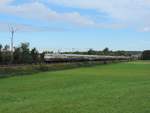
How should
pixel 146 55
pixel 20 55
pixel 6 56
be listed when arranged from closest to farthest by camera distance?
pixel 6 56 < pixel 20 55 < pixel 146 55

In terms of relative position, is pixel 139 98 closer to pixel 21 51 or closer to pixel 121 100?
pixel 121 100

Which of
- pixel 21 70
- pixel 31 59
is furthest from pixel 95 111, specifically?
pixel 31 59

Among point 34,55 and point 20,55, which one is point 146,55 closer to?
point 34,55

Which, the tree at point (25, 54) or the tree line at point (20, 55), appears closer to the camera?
the tree line at point (20, 55)

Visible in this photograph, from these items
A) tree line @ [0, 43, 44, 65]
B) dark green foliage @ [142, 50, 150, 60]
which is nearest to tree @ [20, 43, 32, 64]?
tree line @ [0, 43, 44, 65]

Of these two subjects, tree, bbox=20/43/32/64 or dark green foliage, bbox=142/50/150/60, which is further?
dark green foliage, bbox=142/50/150/60

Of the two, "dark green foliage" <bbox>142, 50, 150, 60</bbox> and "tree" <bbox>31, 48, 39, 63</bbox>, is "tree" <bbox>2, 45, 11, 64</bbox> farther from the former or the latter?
"dark green foliage" <bbox>142, 50, 150, 60</bbox>

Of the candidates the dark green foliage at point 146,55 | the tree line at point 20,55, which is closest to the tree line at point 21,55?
the tree line at point 20,55

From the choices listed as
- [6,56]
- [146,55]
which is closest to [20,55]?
[6,56]

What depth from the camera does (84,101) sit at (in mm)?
14953

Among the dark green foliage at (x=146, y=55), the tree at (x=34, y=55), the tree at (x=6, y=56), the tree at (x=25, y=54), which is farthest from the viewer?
the dark green foliage at (x=146, y=55)

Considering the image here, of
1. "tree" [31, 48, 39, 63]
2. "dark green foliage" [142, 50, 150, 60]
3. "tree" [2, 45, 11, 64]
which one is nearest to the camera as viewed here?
"tree" [2, 45, 11, 64]

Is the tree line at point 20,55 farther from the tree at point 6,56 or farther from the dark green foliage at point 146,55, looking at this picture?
the dark green foliage at point 146,55

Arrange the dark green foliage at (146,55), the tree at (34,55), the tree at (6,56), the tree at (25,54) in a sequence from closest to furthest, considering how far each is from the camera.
→ 1. the tree at (6,56)
2. the tree at (25,54)
3. the tree at (34,55)
4. the dark green foliage at (146,55)
